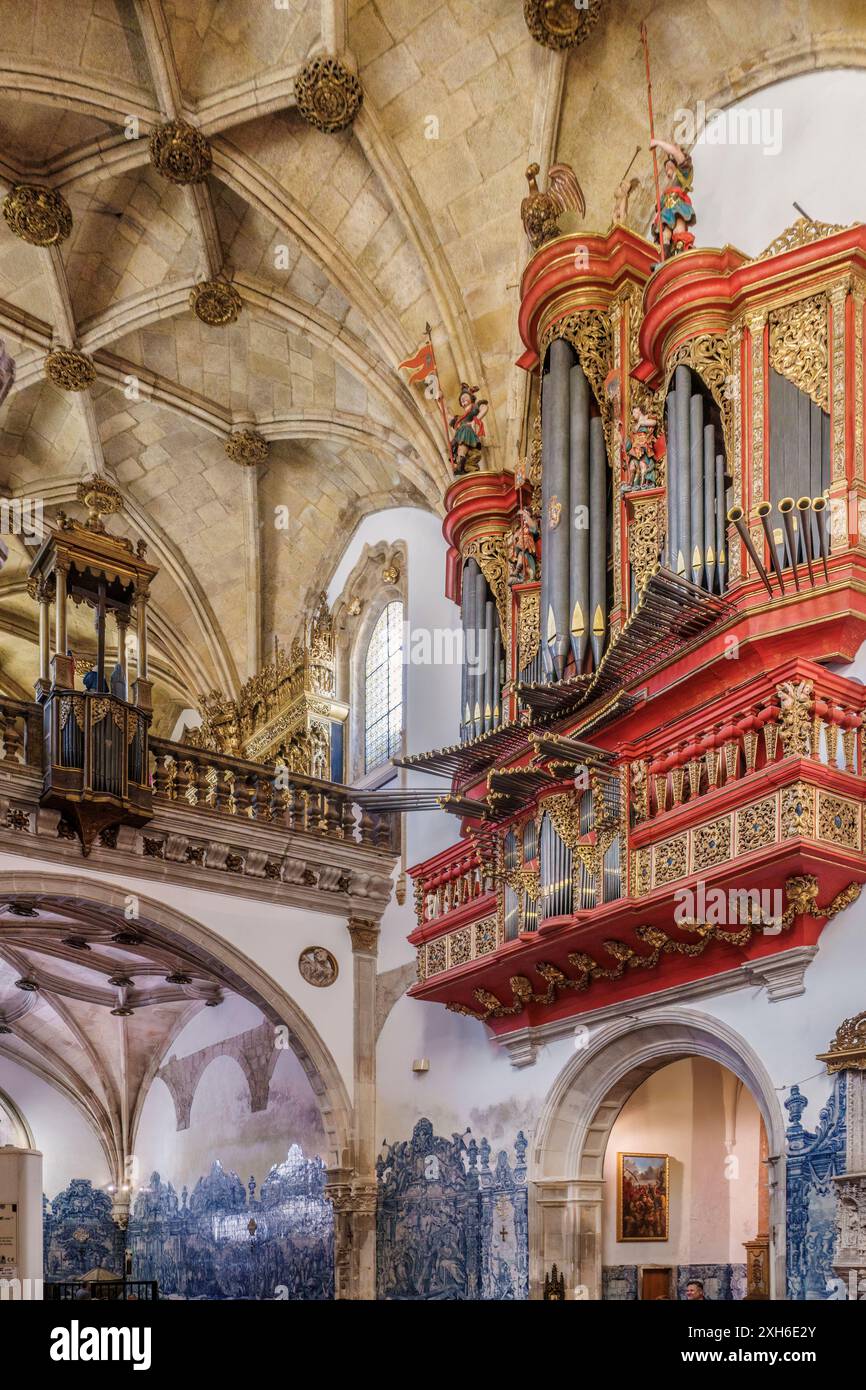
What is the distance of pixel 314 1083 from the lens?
47.9ft

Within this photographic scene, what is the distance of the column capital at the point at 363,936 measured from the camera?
15031 millimetres

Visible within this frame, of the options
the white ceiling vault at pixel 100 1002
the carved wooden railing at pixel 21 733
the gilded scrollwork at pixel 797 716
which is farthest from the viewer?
the white ceiling vault at pixel 100 1002

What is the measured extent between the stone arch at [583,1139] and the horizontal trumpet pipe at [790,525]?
3653 millimetres

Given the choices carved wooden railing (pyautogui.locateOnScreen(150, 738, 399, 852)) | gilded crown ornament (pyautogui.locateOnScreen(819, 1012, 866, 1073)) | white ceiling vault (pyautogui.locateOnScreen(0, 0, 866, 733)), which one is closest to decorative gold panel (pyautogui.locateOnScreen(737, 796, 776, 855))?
gilded crown ornament (pyautogui.locateOnScreen(819, 1012, 866, 1073))

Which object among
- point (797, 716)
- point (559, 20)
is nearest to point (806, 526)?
point (797, 716)

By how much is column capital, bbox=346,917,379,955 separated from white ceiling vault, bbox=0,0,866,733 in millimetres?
4053

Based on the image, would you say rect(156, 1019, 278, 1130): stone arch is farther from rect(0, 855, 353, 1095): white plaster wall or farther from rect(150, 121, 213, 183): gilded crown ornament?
rect(150, 121, 213, 183): gilded crown ornament

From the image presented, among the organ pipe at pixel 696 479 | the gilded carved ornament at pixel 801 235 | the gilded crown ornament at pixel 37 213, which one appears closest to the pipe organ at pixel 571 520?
the organ pipe at pixel 696 479

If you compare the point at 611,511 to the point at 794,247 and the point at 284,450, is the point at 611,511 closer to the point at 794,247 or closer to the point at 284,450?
the point at 794,247

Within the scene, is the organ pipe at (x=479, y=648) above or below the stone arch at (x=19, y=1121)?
above

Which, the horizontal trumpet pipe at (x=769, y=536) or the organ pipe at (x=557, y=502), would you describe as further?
the organ pipe at (x=557, y=502)

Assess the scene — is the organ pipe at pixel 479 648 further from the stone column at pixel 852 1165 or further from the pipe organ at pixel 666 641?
the stone column at pixel 852 1165

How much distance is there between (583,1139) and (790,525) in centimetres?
564

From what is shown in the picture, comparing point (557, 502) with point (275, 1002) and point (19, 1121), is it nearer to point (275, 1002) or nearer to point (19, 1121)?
point (275, 1002)
